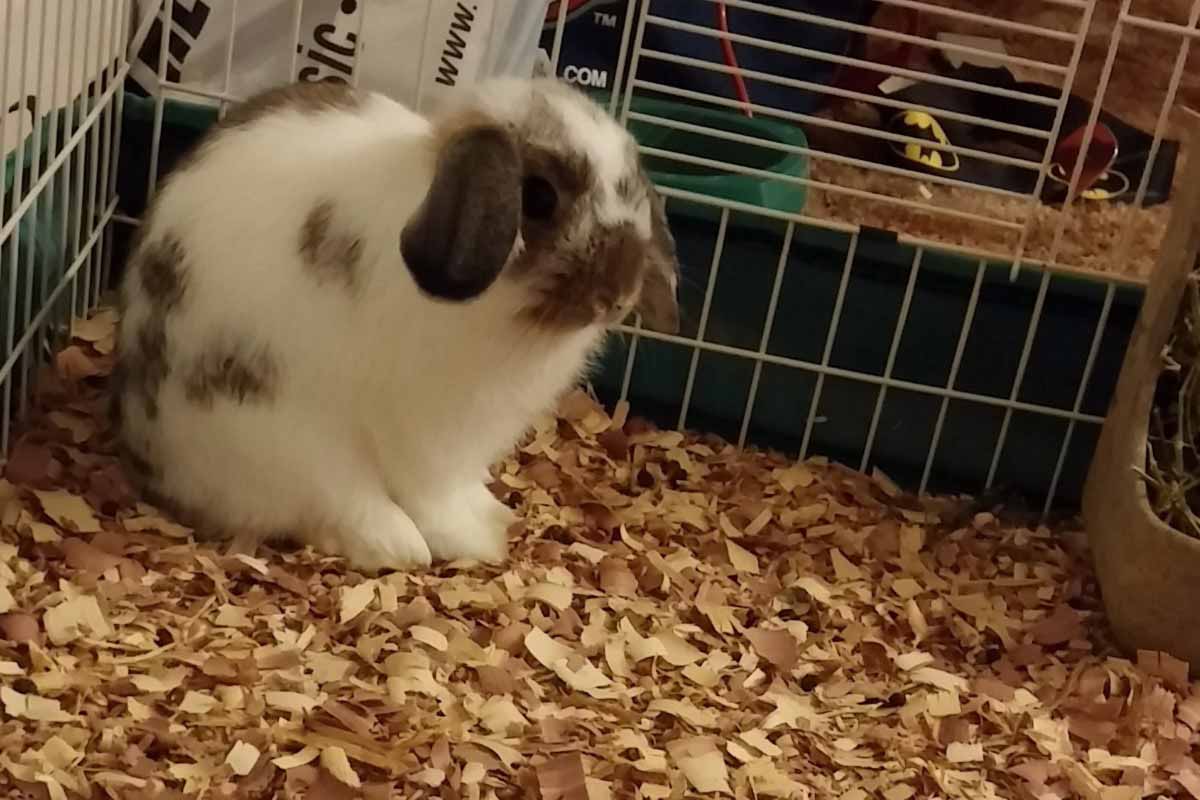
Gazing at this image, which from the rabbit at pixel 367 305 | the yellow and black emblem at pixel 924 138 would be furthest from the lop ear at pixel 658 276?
the yellow and black emblem at pixel 924 138

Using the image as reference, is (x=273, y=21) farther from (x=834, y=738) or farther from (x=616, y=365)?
(x=834, y=738)

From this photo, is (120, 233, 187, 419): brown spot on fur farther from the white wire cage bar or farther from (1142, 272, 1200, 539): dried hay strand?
(1142, 272, 1200, 539): dried hay strand

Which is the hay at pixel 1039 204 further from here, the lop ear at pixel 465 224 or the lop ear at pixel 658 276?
the lop ear at pixel 465 224

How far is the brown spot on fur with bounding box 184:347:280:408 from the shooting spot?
1565mm

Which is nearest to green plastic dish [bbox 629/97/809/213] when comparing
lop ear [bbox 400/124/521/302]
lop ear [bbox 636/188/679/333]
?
lop ear [bbox 636/188/679/333]

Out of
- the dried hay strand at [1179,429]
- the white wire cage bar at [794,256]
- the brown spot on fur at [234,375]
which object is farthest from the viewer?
the white wire cage bar at [794,256]

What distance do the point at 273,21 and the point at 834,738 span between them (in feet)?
3.57

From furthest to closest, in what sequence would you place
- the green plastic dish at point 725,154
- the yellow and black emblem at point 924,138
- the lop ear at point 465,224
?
the yellow and black emblem at point 924,138 < the green plastic dish at point 725,154 < the lop ear at point 465,224

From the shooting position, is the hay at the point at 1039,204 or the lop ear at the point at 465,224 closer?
the lop ear at the point at 465,224

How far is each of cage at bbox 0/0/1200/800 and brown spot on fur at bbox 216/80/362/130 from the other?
0.59 feet

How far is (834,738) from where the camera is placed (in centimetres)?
151

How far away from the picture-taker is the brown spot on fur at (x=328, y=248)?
1.53 m

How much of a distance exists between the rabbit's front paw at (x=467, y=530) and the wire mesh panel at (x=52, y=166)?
1.58ft

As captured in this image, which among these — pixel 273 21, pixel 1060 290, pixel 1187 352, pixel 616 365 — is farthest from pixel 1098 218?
pixel 273 21
